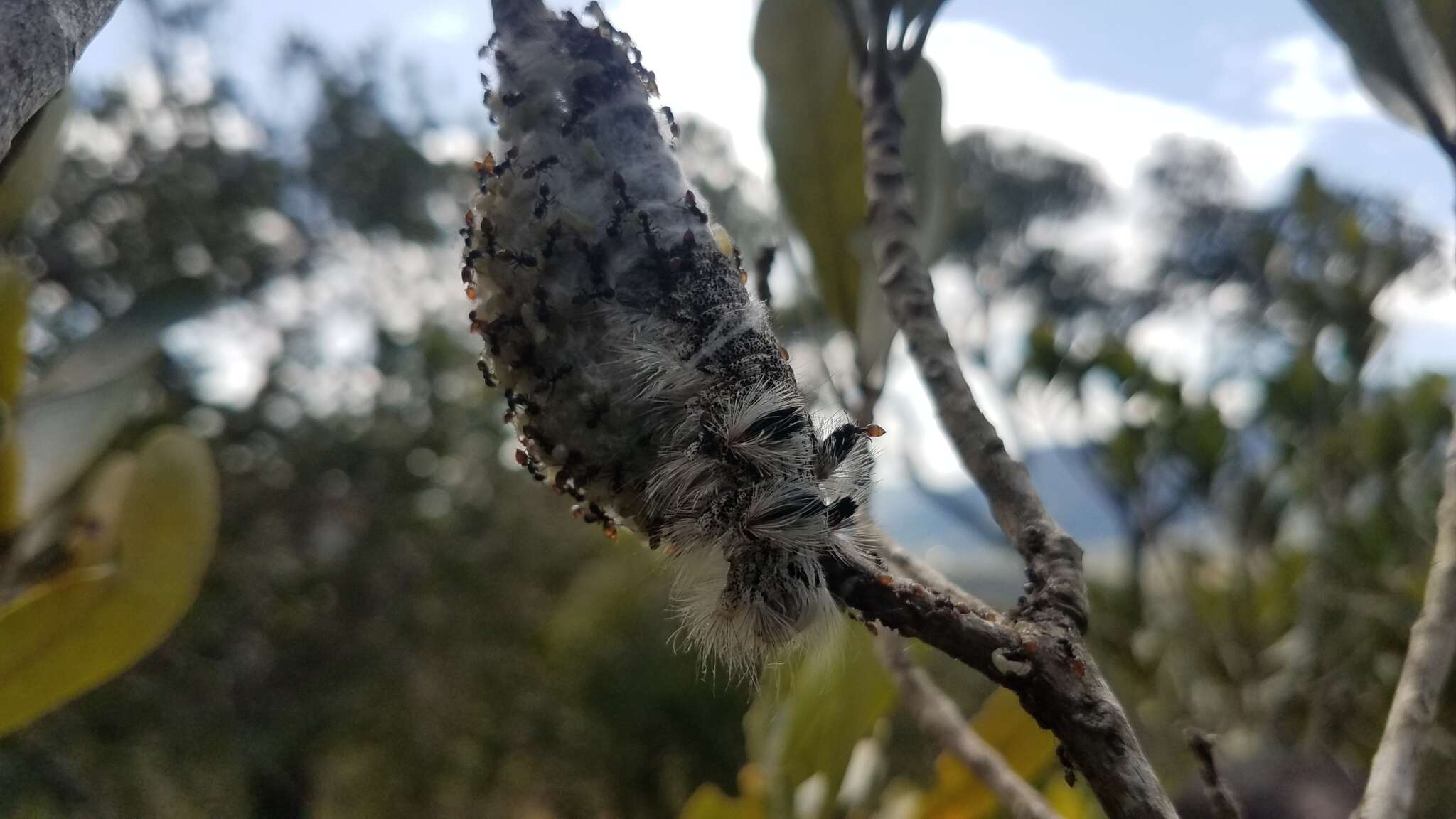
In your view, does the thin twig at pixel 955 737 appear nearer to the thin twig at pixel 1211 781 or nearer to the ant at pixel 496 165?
the thin twig at pixel 1211 781

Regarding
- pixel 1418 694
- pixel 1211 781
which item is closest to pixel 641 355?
pixel 1211 781

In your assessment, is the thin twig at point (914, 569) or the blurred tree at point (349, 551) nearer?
the thin twig at point (914, 569)

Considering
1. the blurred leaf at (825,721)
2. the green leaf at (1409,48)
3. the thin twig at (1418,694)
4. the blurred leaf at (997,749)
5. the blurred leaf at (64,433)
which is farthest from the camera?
the blurred leaf at (997,749)

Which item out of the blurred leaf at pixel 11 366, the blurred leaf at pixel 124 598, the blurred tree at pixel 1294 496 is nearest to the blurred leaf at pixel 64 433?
the blurred leaf at pixel 11 366

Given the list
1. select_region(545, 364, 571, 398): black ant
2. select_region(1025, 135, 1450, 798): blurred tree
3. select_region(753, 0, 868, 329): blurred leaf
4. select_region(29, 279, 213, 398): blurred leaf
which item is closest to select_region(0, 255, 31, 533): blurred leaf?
select_region(29, 279, 213, 398): blurred leaf

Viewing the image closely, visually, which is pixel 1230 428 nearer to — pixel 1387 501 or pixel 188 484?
pixel 1387 501

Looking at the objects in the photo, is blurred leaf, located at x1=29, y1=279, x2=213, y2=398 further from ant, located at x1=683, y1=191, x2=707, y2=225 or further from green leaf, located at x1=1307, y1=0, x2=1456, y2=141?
green leaf, located at x1=1307, y1=0, x2=1456, y2=141

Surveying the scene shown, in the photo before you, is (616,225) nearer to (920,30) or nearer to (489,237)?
(489,237)
